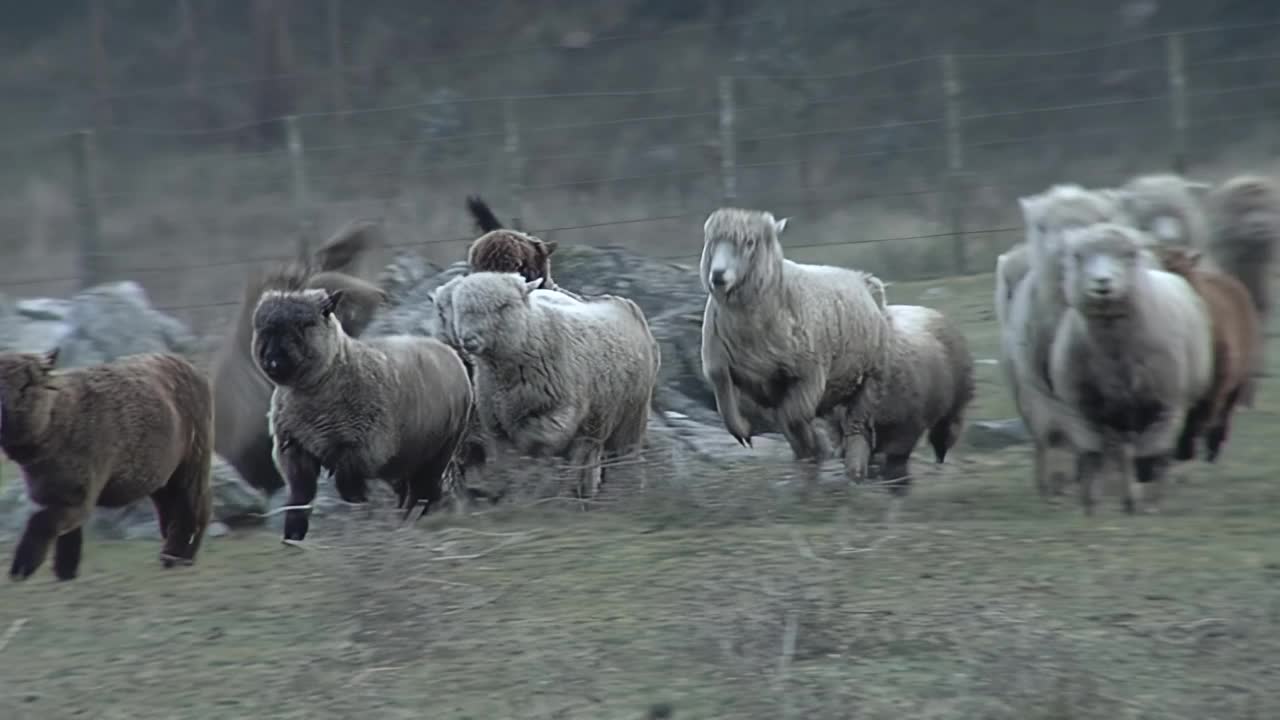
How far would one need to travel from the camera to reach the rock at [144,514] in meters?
9.91

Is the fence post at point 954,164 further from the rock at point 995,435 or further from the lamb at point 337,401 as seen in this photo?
the lamb at point 337,401

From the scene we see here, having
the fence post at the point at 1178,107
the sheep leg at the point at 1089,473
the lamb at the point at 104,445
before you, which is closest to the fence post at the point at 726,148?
the fence post at the point at 1178,107

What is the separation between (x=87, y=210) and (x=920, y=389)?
29.2ft

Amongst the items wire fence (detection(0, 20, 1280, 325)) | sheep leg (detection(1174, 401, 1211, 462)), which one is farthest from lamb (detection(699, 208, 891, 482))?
wire fence (detection(0, 20, 1280, 325))

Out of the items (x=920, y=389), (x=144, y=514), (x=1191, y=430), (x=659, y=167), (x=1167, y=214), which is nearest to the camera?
(x=1191, y=430)

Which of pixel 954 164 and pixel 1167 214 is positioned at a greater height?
pixel 954 164

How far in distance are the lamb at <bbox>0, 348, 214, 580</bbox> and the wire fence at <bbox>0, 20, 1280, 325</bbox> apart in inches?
339

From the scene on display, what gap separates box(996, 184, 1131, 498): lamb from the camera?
925 cm

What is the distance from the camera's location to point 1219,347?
966 cm

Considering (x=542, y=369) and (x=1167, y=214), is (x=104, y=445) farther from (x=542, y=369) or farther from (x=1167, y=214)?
(x=1167, y=214)

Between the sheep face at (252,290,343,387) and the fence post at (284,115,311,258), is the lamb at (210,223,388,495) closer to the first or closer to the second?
the sheep face at (252,290,343,387)

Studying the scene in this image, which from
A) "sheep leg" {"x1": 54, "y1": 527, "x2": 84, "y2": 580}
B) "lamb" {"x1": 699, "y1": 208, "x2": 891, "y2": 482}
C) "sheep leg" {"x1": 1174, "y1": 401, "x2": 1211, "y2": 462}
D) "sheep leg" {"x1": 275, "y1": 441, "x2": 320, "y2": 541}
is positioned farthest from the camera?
"sheep leg" {"x1": 1174, "y1": 401, "x2": 1211, "y2": 462}

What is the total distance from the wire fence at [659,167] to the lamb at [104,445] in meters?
8.62

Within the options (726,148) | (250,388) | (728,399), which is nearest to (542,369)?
(728,399)
